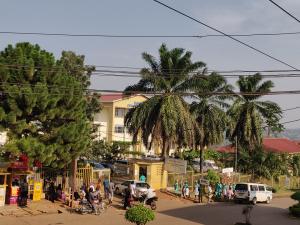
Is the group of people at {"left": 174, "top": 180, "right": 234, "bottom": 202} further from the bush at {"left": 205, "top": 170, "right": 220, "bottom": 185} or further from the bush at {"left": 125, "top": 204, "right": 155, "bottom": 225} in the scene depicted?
the bush at {"left": 125, "top": 204, "right": 155, "bottom": 225}

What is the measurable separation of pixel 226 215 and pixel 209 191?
676cm

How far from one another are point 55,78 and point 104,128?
3809cm

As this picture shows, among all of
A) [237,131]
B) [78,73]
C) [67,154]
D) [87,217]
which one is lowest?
A: [87,217]

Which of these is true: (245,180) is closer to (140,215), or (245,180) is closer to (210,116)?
(210,116)

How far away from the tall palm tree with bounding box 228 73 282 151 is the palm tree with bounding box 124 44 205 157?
1318cm

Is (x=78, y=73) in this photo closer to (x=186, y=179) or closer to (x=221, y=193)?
(x=186, y=179)

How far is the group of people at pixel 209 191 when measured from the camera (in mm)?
33594

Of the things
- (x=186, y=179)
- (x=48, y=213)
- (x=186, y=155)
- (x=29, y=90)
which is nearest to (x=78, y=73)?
(x=186, y=179)

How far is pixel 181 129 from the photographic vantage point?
121 ft

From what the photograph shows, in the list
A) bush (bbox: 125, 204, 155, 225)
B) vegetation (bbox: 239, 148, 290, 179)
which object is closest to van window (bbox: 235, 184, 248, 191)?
vegetation (bbox: 239, 148, 290, 179)

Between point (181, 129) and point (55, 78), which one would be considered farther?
point (181, 129)

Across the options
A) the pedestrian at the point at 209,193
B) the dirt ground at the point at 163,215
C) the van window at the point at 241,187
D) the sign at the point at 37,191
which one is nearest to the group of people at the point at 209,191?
the pedestrian at the point at 209,193

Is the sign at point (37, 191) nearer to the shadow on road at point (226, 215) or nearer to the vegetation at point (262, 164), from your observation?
the shadow on road at point (226, 215)

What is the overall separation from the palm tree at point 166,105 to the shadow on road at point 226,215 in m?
7.33
